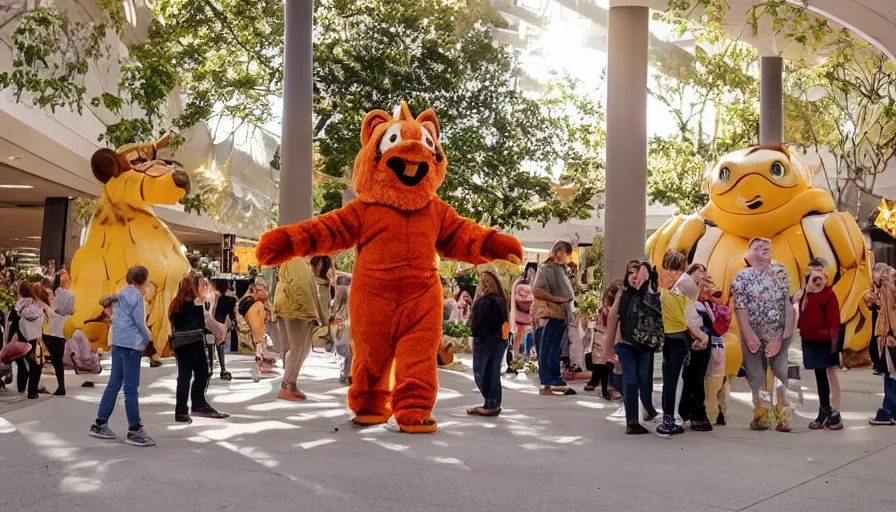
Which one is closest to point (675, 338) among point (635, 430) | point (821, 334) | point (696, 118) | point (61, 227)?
point (635, 430)

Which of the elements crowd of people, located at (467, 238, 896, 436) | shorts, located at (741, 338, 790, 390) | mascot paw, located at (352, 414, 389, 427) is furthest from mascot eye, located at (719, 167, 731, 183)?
mascot paw, located at (352, 414, 389, 427)

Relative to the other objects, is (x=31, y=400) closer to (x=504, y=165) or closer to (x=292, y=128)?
(x=292, y=128)

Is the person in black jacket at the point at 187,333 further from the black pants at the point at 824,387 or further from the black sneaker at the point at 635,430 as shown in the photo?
the black pants at the point at 824,387

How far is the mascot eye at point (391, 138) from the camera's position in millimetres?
9078

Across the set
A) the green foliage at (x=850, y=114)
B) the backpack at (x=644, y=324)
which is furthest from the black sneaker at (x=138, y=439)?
the green foliage at (x=850, y=114)

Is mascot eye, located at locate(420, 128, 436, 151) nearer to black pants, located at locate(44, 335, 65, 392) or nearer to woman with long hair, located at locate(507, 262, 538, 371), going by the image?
woman with long hair, located at locate(507, 262, 538, 371)

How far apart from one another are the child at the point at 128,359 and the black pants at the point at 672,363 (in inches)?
161

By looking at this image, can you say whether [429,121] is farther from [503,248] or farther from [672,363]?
[672,363]

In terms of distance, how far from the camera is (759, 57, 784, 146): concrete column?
18219 mm

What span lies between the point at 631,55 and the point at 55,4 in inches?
361

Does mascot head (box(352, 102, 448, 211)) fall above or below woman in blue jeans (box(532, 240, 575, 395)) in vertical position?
above

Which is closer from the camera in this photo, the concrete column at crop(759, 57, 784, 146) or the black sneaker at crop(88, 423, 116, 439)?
the black sneaker at crop(88, 423, 116, 439)

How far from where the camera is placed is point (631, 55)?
47.1 ft

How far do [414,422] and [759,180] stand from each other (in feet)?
21.6
